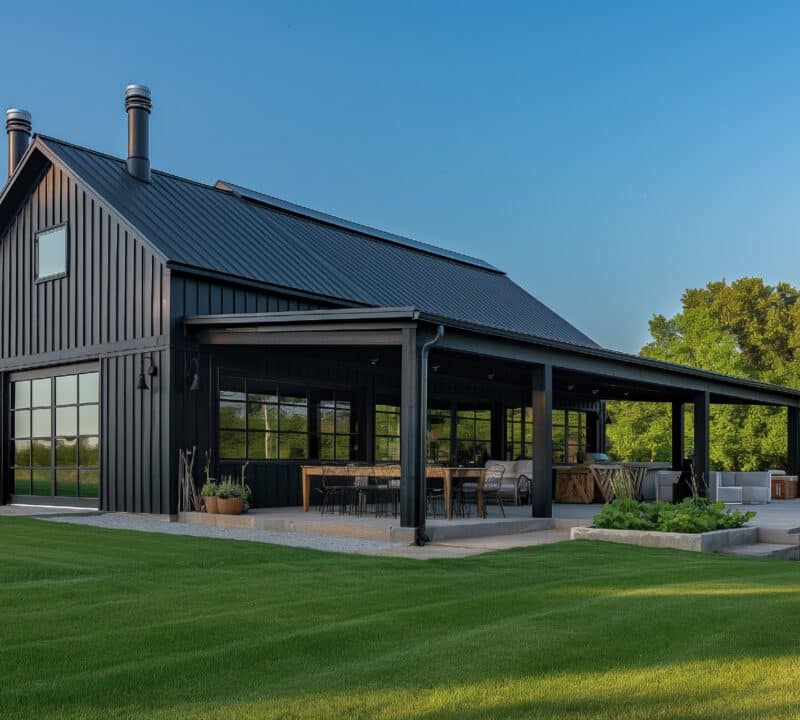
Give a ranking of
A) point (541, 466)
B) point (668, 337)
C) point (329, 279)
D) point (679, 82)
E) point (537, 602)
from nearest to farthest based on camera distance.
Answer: point (537, 602), point (541, 466), point (329, 279), point (679, 82), point (668, 337)

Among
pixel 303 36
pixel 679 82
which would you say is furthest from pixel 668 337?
pixel 303 36

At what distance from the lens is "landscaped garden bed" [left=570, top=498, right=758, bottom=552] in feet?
37.3

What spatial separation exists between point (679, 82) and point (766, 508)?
11.3 metres

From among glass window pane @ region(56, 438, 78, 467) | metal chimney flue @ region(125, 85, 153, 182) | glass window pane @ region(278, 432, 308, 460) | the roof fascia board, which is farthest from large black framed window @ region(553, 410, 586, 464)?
glass window pane @ region(56, 438, 78, 467)

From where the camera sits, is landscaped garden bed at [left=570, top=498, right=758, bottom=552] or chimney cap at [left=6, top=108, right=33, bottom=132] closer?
landscaped garden bed at [left=570, top=498, right=758, bottom=552]

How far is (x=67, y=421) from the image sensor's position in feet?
56.1

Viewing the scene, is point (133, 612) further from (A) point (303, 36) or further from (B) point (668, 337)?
(B) point (668, 337)

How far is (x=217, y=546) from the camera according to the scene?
10.6m

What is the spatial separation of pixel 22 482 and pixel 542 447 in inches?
397

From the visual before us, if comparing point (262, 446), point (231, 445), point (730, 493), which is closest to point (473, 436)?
point (730, 493)

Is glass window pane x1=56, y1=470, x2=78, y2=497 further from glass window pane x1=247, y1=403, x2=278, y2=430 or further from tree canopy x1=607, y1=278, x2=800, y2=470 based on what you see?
tree canopy x1=607, y1=278, x2=800, y2=470

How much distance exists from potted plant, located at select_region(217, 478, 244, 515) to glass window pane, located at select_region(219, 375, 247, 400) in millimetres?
1782

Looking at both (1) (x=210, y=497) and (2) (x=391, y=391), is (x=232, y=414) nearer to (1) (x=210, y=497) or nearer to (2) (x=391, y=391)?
(1) (x=210, y=497)

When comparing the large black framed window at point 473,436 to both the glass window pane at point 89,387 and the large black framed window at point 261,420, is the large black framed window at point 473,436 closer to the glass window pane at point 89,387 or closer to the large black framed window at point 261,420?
the large black framed window at point 261,420
